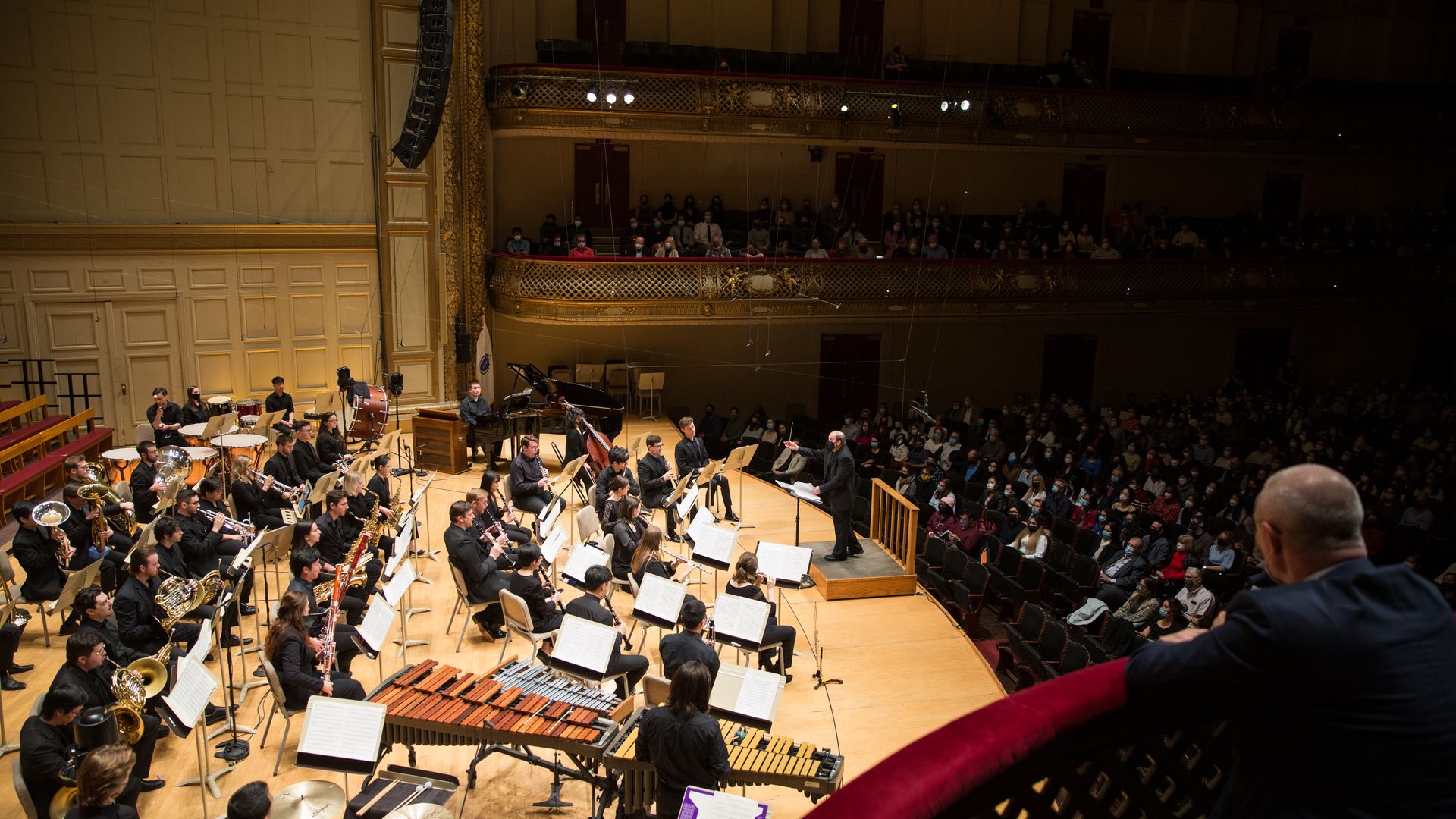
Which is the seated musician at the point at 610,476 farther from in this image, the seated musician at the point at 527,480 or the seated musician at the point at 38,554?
the seated musician at the point at 38,554

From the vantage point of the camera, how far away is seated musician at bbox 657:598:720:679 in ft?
26.1

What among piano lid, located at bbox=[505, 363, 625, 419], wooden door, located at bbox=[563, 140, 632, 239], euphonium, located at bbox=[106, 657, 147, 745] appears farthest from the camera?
wooden door, located at bbox=[563, 140, 632, 239]

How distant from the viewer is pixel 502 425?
16.5 meters

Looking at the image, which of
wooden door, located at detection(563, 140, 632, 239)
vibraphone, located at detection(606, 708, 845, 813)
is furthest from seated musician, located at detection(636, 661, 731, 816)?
wooden door, located at detection(563, 140, 632, 239)

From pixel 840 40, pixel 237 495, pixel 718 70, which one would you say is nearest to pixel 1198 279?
pixel 840 40

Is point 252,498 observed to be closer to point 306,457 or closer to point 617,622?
point 306,457

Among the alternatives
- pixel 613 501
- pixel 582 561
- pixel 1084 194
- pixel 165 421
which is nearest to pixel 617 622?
pixel 582 561

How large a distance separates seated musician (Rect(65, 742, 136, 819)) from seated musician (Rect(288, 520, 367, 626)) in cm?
278

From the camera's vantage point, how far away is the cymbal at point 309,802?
221 inches

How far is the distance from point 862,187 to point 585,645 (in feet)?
59.3

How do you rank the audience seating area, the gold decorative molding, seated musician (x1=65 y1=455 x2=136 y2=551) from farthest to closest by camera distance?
the gold decorative molding, the audience seating area, seated musician (x1=65 y1=455 x2=136 y2=551)

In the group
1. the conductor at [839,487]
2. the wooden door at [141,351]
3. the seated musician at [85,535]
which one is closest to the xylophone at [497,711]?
the seated musician at [85,535]

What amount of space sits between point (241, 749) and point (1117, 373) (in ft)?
75.8

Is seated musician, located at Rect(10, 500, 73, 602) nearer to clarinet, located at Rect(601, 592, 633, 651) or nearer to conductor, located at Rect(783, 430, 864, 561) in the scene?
clarinet, located at Rect(601, 592, 633, 651)
